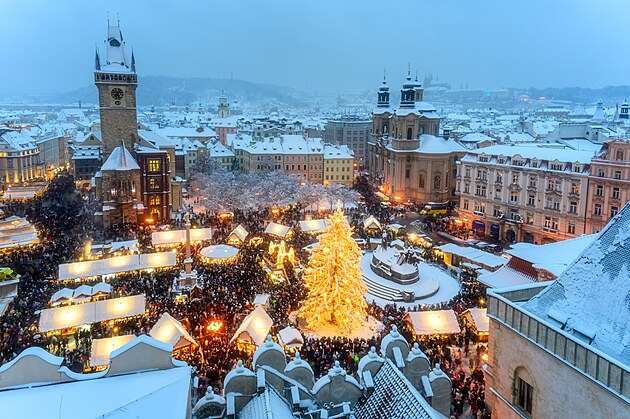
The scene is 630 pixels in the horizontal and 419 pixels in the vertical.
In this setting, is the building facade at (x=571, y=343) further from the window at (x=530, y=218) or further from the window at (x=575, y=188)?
the window at (x=530, y=218)

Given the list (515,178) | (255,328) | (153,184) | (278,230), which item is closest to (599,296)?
(255,328)

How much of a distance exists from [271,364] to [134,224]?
44.1 meters

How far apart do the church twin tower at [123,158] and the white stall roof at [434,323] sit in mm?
37594

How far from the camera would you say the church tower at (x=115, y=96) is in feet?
194

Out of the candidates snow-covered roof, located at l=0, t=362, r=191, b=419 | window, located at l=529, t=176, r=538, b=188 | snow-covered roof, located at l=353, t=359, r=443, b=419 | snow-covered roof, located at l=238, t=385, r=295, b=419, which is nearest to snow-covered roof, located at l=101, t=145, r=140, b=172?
window, located at l=529, t=176, r=538, b=188

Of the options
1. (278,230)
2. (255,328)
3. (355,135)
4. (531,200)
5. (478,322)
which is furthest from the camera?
(355,135)

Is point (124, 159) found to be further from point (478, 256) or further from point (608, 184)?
point (608, 184)

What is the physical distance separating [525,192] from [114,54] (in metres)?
46.1

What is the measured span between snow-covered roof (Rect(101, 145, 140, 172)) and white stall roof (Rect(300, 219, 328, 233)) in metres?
20.2

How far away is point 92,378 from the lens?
14680 millimetres

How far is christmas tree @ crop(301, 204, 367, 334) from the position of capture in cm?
2772

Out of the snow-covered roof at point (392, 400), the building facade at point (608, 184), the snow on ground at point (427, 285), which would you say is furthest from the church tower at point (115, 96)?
the snow-covered roof at point (392, 400)

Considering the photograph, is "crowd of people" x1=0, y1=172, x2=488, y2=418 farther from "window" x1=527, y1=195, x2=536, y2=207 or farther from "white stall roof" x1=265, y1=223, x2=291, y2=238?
"window" x1=527, y1=195, x2=536, y2=207

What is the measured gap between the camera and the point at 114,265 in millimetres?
35188
